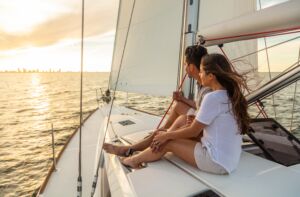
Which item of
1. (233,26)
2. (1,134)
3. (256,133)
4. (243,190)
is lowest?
(1,134)

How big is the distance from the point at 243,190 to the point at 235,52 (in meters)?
2.89

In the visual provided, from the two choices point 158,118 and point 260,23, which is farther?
point 158,118

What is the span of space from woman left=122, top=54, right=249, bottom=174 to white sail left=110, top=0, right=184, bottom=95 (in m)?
2.14

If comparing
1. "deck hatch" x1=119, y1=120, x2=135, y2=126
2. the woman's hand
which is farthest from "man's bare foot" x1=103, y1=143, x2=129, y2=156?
"deck hatch" x1=119, y1=120, x2=135, y2=126

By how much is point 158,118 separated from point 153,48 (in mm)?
1165

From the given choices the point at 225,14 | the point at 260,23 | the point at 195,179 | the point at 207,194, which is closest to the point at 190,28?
the point at 225,14

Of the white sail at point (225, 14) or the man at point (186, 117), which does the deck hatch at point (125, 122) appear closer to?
the man at point (186, 117)

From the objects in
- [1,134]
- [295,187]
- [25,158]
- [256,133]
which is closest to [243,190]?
[295,187]

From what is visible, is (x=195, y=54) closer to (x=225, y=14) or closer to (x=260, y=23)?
(x=260, y=23)

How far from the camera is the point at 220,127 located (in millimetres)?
2146

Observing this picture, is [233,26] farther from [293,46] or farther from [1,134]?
[1,134]

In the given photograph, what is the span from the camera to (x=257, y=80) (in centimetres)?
349

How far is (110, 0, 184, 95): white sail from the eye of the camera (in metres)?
4.44

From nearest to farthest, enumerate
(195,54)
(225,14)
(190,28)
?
(195,54) → (190,28) → (225,14)
